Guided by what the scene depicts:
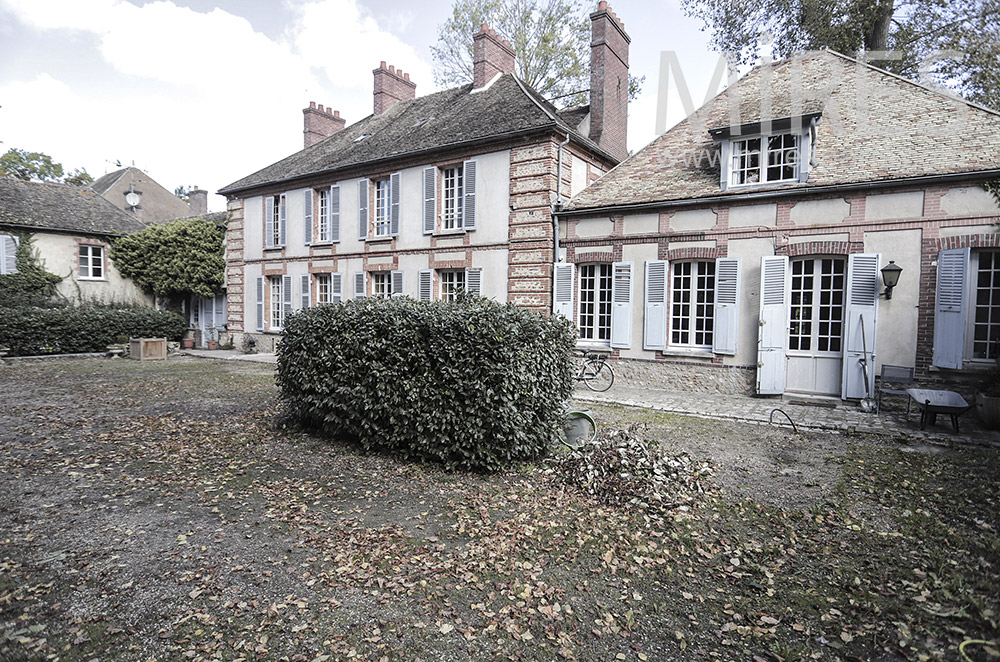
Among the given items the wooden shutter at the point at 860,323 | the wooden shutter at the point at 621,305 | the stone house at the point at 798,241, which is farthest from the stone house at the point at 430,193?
the wooden shutter at the point at 860,323

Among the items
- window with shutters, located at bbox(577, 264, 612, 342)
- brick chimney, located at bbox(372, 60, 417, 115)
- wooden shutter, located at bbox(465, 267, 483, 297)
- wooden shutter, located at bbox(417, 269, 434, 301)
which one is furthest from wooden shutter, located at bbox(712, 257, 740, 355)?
brick chimney, located at bbox(372, 60, 417, 115)

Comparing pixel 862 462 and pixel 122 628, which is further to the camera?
pixel 862 462

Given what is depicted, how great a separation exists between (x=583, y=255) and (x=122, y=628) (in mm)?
10824

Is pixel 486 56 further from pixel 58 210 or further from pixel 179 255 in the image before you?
pixel 58 210

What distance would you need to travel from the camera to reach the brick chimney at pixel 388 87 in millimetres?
19859

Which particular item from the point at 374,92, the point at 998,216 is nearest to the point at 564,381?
the point at 998,216

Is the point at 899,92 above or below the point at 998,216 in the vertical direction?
above

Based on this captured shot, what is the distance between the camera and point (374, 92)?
792 inches

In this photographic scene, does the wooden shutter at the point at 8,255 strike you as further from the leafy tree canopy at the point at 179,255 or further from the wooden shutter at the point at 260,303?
the wooden shutter at the point at 260,303

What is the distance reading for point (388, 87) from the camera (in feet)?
65.6

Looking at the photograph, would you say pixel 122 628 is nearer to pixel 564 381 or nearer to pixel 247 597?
pixel 247 597

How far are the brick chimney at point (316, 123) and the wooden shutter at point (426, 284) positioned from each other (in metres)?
9.50

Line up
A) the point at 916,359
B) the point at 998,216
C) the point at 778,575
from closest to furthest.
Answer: the point at 778,575, the point at 998,216, the point at 916,359

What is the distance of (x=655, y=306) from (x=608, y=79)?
6692mm
